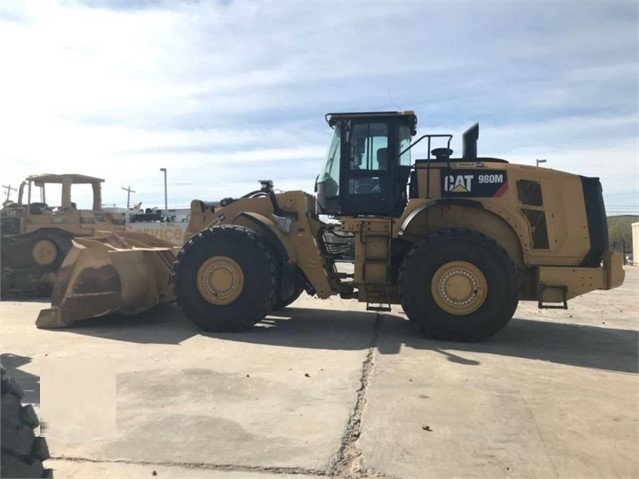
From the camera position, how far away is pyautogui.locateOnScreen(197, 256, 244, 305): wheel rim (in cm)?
748

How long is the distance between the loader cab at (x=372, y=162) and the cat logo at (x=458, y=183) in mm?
696

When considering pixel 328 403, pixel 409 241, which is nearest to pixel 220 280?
pixel 409 241

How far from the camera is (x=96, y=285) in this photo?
7660 millimetres

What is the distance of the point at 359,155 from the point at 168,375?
4318mm

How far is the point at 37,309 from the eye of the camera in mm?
9703

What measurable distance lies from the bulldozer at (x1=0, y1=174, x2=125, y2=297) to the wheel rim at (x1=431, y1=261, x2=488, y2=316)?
317 inches

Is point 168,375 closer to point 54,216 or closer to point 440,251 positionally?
point 440,251

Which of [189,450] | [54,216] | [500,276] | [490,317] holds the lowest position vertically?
[189,450]

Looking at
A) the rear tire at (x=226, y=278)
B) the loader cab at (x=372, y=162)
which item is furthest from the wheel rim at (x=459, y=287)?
the rear tire at (x=226, y=278)

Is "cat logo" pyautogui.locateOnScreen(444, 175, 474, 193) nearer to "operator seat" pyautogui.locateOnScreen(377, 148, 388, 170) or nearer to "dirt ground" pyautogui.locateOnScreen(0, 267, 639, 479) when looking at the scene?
"operator seat" pyautogui.locateOnScreen(377, 148, 388, 170)

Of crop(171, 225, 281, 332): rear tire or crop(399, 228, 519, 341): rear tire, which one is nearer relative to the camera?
crop(399, 228, 519, 341): rear tire

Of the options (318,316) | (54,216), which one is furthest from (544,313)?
(54,216)

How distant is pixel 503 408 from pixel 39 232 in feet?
35.8

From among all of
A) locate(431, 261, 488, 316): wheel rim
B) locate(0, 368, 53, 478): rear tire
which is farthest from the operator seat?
locate(0, 368, 53, 478): rear tire
